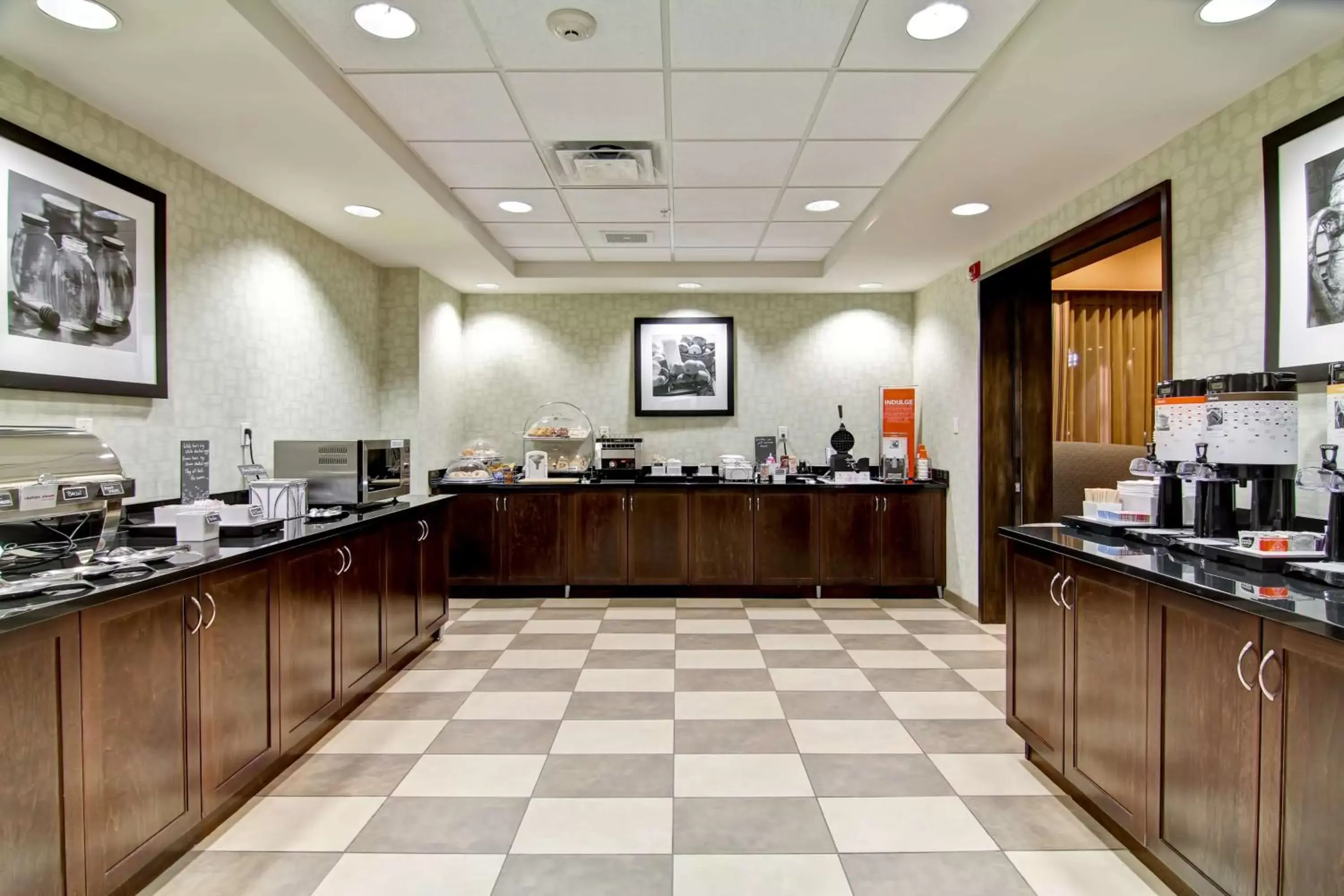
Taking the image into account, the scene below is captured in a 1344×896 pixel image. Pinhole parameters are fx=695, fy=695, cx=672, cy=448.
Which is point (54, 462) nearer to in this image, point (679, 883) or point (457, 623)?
point (679, 883)

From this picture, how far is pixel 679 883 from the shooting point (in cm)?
202

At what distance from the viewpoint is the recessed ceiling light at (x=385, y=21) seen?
2.34 metres

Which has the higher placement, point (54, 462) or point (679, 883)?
point (54, 462)

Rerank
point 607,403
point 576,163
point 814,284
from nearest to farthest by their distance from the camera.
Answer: point 576,163 → point 814,284 → point 607,403

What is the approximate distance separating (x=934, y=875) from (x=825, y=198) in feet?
11.7

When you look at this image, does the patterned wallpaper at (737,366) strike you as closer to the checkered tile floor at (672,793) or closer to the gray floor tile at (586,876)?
the checkered tile floor at (672,793)

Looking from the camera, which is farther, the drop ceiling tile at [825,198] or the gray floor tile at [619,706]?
the drop ceiling tile at [825,198]

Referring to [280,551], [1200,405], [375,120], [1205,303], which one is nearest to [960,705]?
[1200,405]

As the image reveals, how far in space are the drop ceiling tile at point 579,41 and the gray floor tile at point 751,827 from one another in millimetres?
2763

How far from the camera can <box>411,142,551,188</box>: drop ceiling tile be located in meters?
3.50

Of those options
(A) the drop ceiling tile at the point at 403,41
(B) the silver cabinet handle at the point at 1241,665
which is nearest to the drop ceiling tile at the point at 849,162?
(A) the drop ceiling tile at the point at 403,41

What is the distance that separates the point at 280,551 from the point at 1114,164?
4017mm

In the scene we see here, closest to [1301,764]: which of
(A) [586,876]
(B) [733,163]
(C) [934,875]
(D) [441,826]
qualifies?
(C) [934,875]

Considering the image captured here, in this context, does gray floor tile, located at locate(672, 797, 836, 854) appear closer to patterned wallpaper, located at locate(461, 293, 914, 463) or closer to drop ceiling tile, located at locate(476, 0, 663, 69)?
drop ceiling tile, located at locate(476, 0, 663, 69)
